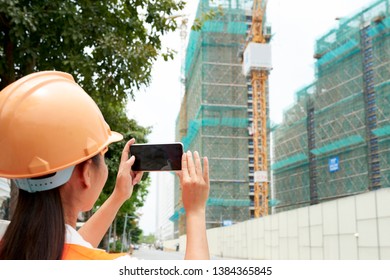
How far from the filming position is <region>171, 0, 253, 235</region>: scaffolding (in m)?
61.3

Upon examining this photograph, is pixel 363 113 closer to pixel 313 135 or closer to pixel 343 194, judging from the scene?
pixel 343 194

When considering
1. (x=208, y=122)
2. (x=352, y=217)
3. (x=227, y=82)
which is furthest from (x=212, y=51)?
(x=352, y=217)

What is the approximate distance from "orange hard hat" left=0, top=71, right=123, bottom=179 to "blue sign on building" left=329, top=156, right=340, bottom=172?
133 feet

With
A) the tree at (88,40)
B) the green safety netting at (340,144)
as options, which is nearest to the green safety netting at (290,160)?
the green safety netting at (340,144)

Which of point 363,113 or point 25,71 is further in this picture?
point 363,113

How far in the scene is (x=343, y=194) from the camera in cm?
3912

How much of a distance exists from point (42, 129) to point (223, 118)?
202 feet

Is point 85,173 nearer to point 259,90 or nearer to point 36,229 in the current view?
point 36,229

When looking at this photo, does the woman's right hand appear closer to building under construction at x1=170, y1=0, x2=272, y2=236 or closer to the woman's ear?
the woman's ear

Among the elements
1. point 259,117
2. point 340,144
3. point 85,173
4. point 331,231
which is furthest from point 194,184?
point 259,117

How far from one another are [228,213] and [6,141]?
61261mm

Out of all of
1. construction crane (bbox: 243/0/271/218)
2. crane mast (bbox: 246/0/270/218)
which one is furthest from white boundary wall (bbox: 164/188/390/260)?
construction crane (bbox: 243/0/271/218)

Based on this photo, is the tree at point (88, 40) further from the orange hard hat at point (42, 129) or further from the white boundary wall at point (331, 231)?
the white boundary wall at point (331, 231)

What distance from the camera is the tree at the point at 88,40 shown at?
19.2 ft
